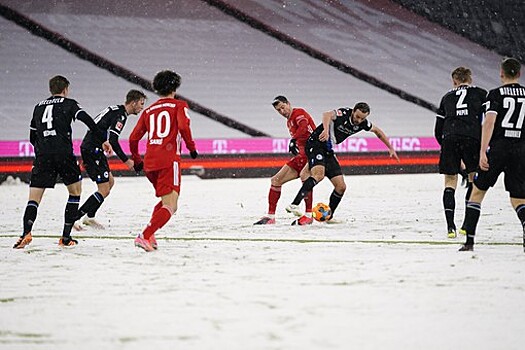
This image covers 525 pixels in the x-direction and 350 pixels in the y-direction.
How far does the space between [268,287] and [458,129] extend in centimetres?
379

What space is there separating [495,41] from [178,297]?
23.3 metres

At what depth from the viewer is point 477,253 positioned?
7.42 m

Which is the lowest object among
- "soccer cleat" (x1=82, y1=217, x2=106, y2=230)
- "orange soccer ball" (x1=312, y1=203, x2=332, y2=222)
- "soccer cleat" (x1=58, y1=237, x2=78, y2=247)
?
"soccer cleat" (x1=58, y1=237, x2=78, y2=247)

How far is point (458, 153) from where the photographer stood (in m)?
8.91

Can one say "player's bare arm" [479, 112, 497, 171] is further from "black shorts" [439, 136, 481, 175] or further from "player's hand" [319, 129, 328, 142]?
"player's hand" [319, 129, 328, 142]

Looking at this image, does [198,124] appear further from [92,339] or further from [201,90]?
[92,339]

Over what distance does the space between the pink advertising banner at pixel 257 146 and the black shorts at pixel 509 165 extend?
14338 mm

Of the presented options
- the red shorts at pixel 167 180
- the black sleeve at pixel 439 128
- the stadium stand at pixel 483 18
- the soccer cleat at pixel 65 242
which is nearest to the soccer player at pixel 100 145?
the soccer cleat at pixel 65 242

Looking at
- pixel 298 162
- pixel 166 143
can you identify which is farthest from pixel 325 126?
pixel 166 143

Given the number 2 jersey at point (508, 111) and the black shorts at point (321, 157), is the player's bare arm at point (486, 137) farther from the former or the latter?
the black shorts at point (321, 157)

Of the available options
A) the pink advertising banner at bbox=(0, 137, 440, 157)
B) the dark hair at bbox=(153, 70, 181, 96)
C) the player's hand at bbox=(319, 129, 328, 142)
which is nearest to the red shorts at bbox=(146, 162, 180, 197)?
the dark hair at bbox=(153, 70, 181, 96)

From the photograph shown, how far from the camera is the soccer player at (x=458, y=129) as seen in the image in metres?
8.75

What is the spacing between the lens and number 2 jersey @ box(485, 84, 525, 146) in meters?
7.40

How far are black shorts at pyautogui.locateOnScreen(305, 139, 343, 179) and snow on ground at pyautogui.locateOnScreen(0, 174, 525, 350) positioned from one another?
26.6 inches
